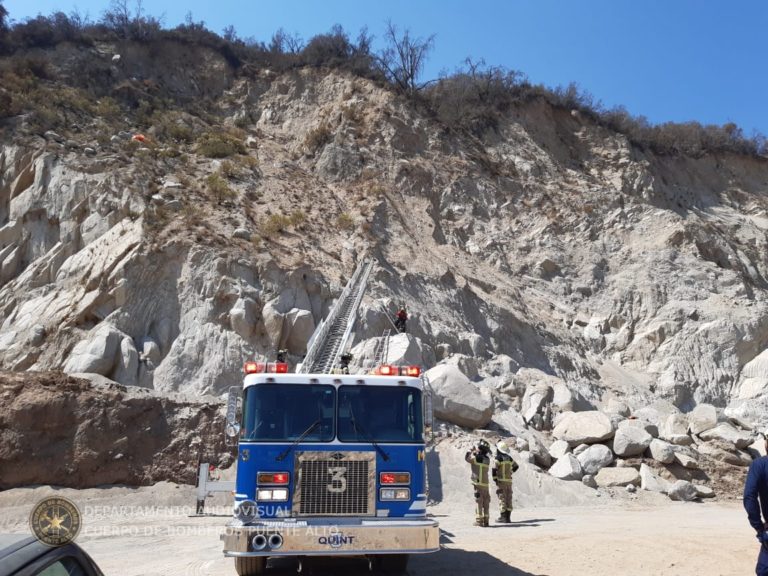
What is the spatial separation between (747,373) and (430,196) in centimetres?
1701

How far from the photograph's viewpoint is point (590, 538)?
33.3 ft

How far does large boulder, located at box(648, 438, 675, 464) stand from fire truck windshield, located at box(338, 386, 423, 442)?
38.5ft

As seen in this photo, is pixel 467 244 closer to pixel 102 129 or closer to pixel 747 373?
pixel 747 373

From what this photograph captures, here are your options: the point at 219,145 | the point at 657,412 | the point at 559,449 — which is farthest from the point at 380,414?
the point at 219,145

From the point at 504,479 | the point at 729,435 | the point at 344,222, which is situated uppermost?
the point at 344,222

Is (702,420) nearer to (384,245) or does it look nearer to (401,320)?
(401,320)

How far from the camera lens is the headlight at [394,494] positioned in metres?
7.16

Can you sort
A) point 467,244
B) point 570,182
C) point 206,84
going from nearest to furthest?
point 467,244
point 570,182
point 206,84

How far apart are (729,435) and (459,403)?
8.11m

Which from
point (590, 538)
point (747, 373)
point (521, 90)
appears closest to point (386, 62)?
point (521, 90)

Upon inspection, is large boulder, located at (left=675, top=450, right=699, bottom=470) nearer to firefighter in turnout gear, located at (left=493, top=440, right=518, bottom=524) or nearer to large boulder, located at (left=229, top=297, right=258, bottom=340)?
firefighter in turnout gear, located at (left=493, top=440, right=518, bottom=524)

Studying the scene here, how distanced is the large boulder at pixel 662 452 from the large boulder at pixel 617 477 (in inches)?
36.3

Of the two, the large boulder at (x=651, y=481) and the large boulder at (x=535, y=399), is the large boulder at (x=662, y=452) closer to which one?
the large boulder at (x=651, y=481)

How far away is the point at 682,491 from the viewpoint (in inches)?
609
